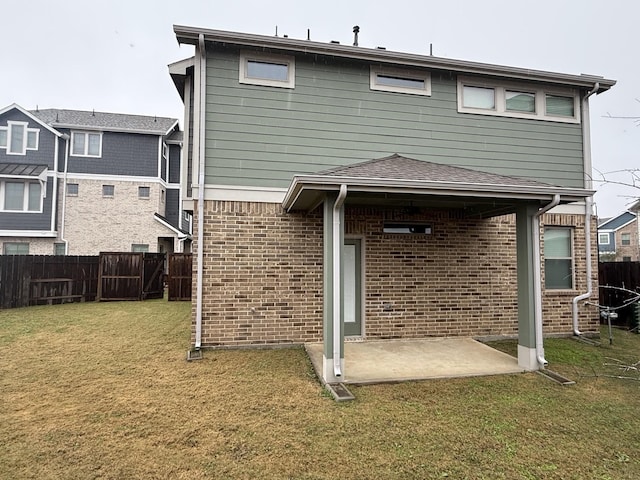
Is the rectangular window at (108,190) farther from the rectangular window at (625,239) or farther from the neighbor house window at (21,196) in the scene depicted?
the rectangular window at (625,239)

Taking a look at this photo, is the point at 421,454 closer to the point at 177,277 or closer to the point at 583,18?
the point at 583,18

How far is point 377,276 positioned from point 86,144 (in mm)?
17558

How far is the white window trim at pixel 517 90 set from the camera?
7137mm

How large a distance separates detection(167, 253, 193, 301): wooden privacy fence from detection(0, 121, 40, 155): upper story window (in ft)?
34.2

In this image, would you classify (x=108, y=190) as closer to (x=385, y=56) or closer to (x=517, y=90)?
(x=385, y=56)

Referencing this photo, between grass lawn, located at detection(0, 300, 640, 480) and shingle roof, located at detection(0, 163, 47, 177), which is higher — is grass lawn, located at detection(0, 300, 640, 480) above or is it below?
below

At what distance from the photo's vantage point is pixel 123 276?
1319 centimetres

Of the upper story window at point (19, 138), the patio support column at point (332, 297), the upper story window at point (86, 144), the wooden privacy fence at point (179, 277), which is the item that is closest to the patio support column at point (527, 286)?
the patio support column at point (332, 297)

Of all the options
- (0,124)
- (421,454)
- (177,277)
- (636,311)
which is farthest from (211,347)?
(0,124)

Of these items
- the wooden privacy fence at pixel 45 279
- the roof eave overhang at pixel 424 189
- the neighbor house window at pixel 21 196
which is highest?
the neighbor house window at pixel 21 196

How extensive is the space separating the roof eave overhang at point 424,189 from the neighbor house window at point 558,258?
264 centimetres

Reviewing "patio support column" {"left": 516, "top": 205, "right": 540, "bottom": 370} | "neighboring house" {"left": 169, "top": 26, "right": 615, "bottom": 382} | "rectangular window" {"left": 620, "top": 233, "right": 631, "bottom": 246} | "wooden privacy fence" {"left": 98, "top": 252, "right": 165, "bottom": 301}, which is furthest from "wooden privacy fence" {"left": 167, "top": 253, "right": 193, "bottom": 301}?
"rectangular window" {"left": 620, "top": 233, "right": 631, "bottom": 246}

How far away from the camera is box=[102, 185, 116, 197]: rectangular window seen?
17312 mm

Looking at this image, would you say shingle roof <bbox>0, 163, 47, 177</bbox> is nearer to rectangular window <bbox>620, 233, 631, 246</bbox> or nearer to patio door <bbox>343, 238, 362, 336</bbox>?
patio door <bbox>343, 238, 362, 336</bbox>
